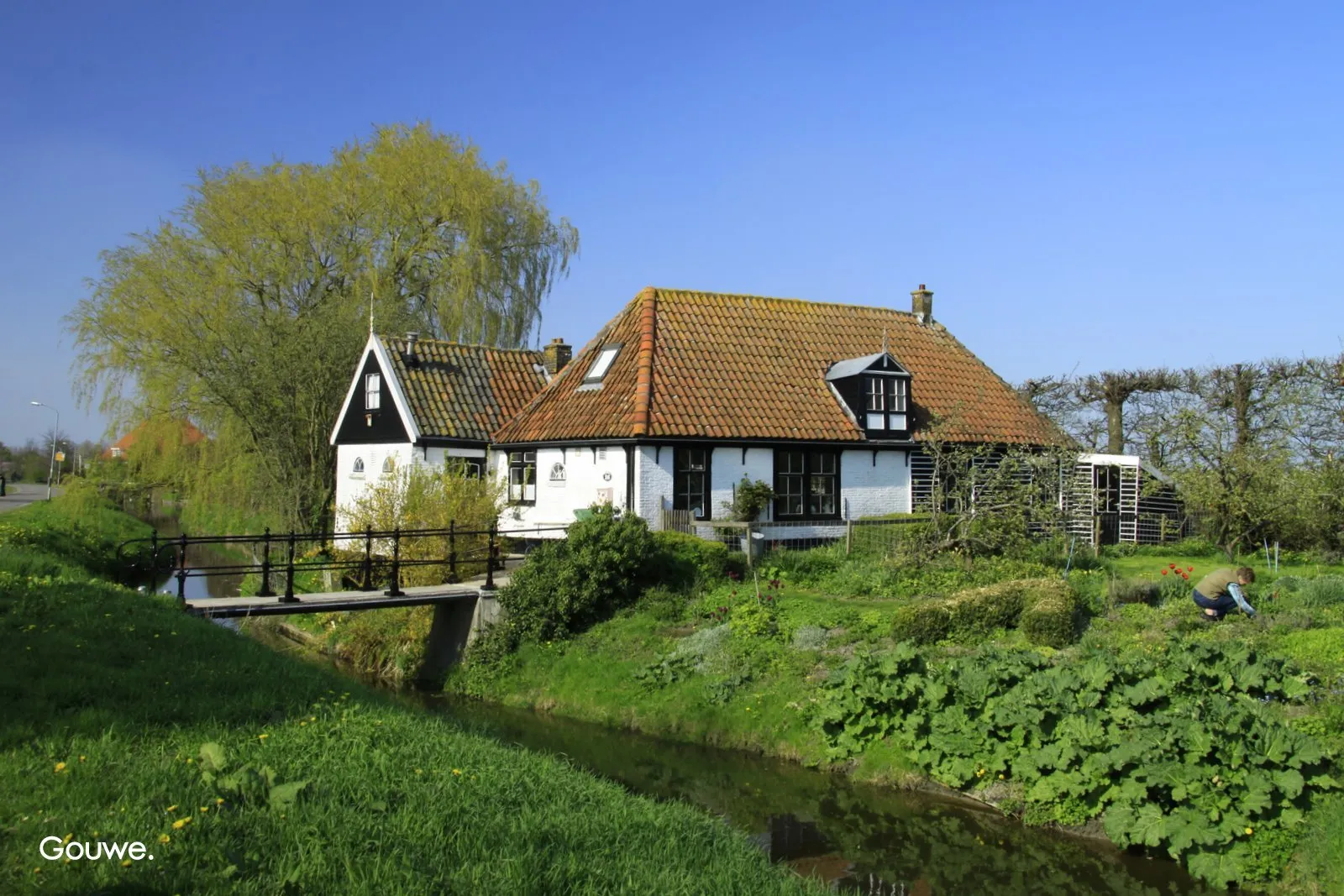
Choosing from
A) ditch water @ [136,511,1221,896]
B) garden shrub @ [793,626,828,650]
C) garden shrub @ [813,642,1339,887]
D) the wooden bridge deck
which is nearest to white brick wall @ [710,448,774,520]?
the wooden bridge deck

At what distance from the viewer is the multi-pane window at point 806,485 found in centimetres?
2353

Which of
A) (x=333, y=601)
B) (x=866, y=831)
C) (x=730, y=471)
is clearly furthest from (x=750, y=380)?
(x=866, y=831)

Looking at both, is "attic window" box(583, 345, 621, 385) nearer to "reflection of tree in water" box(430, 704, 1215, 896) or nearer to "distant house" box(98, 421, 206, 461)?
"reflection of tree in water" box(430, 704, 1215, 896)

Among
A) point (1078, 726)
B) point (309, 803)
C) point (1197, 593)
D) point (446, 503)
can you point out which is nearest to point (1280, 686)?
point (1078, 726)

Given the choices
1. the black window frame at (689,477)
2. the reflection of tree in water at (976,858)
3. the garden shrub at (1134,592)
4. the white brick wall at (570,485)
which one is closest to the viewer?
the reflection of tree in water at (976,858)

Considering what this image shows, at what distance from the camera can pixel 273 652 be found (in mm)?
12570

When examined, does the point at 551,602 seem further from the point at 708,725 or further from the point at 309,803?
the point at 309,803

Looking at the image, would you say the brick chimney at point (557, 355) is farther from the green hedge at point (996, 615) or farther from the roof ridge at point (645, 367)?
the green hedge at point (996, 615)

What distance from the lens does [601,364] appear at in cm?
2512

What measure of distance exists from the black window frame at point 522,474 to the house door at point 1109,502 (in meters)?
14.1

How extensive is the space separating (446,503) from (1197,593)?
13.2 meters

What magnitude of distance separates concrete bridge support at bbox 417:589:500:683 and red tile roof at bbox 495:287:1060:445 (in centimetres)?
486

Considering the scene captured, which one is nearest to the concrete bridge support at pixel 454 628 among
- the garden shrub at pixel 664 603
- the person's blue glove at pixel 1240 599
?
the garden shrub at pixel 664 603

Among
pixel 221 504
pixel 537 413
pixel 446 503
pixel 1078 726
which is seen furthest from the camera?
pixel 221 504
